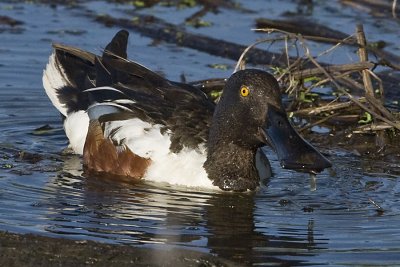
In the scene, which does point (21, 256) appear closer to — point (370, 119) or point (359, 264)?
point (359, 264)

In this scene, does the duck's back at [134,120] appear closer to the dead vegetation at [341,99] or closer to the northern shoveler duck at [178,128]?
the northern shoveler duck at [178,128]

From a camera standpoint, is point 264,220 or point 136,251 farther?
point 264,220

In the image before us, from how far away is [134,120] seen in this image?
802cm

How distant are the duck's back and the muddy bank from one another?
1685 mm

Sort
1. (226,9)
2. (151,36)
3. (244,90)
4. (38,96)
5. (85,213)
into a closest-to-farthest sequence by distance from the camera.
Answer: (85,213) → (244,90) → (38,96) → (151,36) → (226,9)

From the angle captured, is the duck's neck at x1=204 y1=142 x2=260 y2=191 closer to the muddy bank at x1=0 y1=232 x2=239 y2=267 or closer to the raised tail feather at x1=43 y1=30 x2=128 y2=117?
the raised tail feather at x1=43 y1=30 x2=128 y2=117

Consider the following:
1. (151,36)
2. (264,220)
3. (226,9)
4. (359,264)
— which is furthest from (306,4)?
(359,264)

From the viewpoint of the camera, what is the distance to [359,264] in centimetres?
607

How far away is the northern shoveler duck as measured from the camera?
737 centimetres

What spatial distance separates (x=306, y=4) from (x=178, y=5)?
138 cm

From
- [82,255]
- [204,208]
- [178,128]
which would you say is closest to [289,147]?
[204,208]

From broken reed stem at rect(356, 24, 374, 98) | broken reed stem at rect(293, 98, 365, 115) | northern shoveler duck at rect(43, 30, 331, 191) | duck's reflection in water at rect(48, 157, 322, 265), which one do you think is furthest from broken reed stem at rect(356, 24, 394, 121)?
duck's reflection in water at rect(48, 157, 322, 265)

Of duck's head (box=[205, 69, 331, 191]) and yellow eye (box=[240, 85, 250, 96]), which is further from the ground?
yellow eye (box=[240, 85, 250, 96])

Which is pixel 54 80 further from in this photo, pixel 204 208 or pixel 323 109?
pixel 204 208
